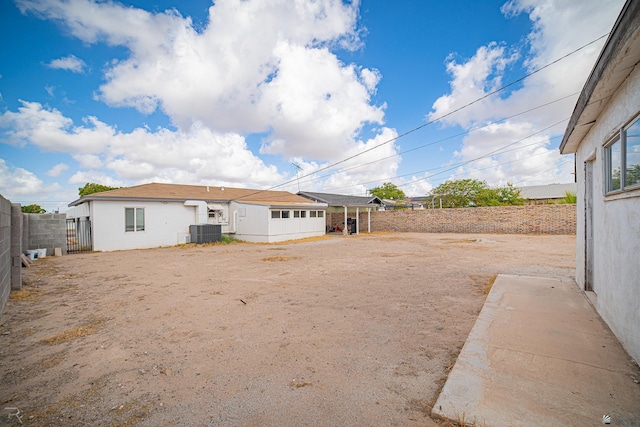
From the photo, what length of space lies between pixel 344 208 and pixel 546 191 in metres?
41.2

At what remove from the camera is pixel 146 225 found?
15.2 meters

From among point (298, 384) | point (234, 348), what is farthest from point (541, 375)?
point (234, 348)

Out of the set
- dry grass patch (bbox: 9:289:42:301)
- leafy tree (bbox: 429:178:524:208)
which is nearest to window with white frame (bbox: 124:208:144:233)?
dry grass patch (bbox: 9:289:42:301)

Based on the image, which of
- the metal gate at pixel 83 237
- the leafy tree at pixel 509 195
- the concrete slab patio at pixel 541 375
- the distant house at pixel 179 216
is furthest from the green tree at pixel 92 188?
the leafy tree at pixel 509 195

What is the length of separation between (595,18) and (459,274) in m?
6.40

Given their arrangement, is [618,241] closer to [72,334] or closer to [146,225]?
[72,334]

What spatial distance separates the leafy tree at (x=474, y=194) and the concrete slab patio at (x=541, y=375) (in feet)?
103

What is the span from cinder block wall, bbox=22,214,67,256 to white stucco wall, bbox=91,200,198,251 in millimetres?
1255

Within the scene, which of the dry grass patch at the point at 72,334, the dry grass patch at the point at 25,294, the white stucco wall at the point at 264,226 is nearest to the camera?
the dry grass patch at the point at 72,334

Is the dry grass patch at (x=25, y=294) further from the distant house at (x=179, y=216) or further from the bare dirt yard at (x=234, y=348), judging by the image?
the distant house at (x=179, y=216)

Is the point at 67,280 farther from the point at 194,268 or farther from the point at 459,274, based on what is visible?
the point at 459,274

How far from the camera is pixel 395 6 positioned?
9.34 meters

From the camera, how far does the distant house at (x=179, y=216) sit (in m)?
14.0

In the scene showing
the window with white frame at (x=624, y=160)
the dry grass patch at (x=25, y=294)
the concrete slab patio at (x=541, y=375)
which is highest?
the window with white frame at (x=624, y=160)
